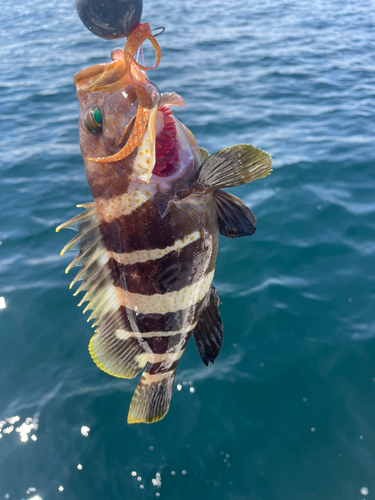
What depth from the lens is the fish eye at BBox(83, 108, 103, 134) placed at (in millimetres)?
2418

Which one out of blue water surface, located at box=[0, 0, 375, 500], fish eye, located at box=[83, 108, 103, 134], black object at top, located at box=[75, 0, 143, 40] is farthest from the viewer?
blue water surface, located at box=[0, 0, 375, 500]

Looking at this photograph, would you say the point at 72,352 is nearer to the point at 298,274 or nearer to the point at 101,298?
the point at 101,298

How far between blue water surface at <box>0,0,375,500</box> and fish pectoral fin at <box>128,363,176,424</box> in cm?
126

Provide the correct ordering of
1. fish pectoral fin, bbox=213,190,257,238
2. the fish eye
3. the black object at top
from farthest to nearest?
fish pectoral fin, bbox=213,190,257,238
the fish eye
the black object at top

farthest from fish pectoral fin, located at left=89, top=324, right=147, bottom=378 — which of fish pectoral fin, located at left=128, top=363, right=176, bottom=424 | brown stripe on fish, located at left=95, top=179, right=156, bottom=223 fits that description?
brown stripe on fish, located at left=95, top=179, right=156, bottom=223

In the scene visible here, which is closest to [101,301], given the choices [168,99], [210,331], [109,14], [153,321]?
[153,321]

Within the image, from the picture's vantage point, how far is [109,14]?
→ 1.75 m

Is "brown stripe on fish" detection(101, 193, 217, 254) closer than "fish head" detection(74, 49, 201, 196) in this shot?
No

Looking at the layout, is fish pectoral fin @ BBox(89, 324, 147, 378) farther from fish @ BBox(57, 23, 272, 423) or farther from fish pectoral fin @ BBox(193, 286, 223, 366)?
fish pectoral fin @ BBox(193, 286, 223, 366)

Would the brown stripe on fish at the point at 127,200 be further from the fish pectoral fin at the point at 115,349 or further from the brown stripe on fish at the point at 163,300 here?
the fish pectoral fin at the point at 115,349

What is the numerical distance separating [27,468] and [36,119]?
367 inches

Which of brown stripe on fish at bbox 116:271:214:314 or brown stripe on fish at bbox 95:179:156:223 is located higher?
brown stripe on fish at bbox 95:179:156:223

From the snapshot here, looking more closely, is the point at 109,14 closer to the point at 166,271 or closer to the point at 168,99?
the point at 168,99

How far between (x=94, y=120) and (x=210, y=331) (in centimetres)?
184
